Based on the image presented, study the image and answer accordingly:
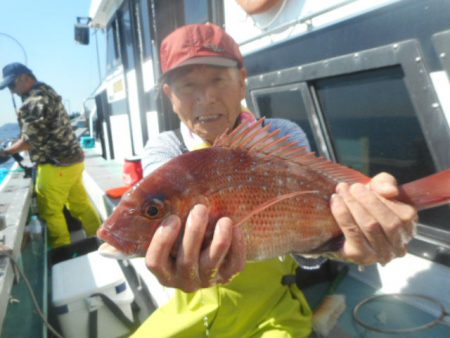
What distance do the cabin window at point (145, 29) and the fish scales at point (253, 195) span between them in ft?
15.8

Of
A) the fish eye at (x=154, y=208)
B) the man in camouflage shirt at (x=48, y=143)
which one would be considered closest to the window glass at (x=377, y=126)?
the fish eye at (x=154, y=208)

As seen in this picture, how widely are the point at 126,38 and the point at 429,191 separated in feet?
24.2

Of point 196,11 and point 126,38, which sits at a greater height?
point 126,38

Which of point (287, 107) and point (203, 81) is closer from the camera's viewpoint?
point (203, 81)

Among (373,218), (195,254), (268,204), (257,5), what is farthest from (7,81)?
(373,218)

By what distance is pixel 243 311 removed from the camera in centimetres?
174

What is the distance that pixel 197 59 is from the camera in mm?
1773

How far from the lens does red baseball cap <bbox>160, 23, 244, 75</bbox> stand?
179 cm

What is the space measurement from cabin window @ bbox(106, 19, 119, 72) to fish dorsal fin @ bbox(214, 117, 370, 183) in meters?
7.61

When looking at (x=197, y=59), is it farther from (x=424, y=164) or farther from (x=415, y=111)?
(x=424, y=164)

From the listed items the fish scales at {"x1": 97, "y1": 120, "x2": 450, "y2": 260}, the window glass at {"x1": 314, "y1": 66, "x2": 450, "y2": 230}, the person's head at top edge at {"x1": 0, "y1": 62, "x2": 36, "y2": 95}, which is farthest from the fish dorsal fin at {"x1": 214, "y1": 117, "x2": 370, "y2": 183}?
the person's head at top edge at {"x1": 0, "y1": 62, "x2": 36, "y2": 95}

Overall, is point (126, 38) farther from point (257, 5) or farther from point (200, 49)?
point (200, 49)

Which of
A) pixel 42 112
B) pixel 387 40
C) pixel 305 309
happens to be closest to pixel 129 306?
pixel 305 309

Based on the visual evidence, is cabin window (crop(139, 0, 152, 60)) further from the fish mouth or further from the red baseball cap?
the fish mouth
